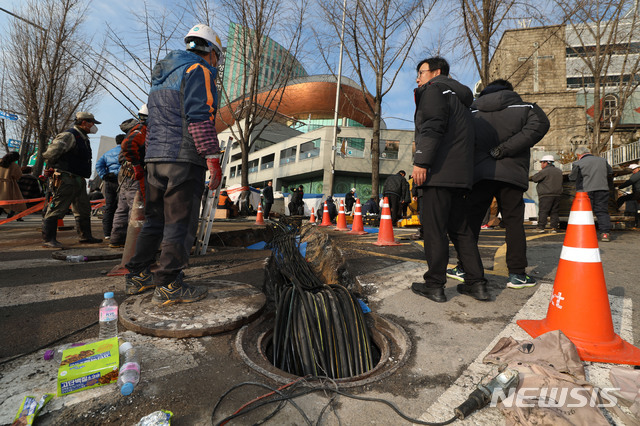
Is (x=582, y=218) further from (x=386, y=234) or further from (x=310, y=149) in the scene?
(x=310, y=149)

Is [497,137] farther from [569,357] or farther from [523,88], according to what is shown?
[523,88]

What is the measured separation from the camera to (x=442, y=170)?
235 cm

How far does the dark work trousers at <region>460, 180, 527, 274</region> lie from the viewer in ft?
8.55

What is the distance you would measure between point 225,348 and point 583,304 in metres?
2.01

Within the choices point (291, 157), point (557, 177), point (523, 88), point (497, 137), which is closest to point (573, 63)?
point (523, 88)

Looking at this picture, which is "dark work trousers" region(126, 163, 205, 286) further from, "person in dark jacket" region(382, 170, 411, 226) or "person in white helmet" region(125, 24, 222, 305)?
"person in dark jacket" region(382, 170, 411, 226)

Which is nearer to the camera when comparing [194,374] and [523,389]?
[523,389]

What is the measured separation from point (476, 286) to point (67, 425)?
8.26 feet

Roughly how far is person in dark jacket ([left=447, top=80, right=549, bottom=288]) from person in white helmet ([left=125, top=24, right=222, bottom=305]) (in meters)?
2.25

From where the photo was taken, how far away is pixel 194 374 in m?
1.37

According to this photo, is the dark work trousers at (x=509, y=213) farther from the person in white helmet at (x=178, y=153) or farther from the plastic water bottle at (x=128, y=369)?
the plastic water bottle at (x=128, y=369)

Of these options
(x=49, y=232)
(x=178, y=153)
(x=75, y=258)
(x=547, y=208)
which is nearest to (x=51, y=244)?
(x=49, y=232)

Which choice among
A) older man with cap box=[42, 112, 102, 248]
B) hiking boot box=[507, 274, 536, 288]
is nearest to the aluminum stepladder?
older man with cap box=[42, 112, 102, 248]

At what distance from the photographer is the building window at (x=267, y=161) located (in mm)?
39531
